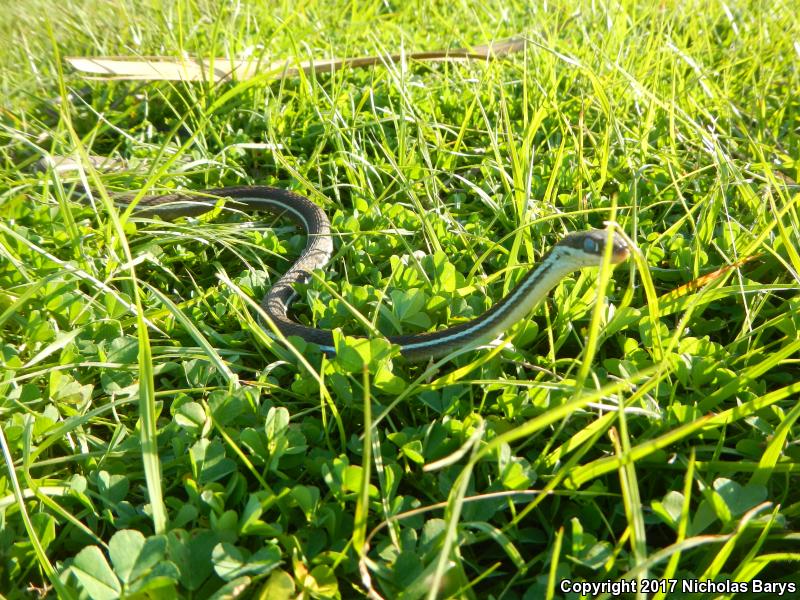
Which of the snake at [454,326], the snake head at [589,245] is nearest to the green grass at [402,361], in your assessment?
the snake at [454,326]

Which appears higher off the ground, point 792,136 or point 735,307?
point 792,136

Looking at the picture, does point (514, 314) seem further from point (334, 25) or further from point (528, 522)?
point (334, 25)

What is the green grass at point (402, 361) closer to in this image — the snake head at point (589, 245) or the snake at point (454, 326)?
the snake at point (454, 326)

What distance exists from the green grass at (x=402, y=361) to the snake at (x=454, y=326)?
70 millimetres

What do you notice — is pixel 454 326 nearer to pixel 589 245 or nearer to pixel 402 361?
pixel 402 361

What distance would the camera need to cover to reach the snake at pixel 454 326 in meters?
1.98

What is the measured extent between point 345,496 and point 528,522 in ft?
1.53

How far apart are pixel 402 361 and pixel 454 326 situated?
0.20m

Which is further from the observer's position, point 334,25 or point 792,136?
point 334,25

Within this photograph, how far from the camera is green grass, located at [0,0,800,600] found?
61.1 inches

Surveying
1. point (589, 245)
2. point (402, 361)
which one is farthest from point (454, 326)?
point (589, 245)

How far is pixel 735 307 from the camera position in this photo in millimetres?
2314

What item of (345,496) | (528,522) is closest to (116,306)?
(345,496)

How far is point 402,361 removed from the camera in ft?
6.98
